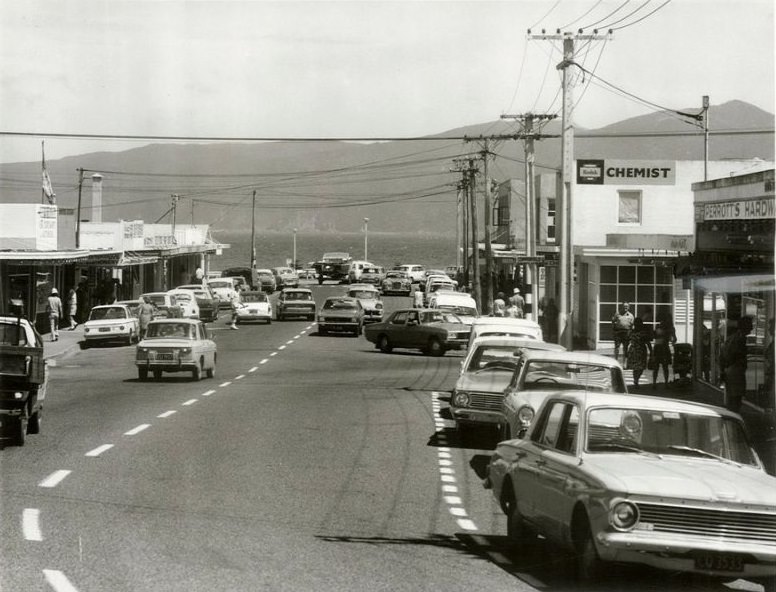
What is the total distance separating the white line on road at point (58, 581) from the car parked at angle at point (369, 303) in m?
45.3

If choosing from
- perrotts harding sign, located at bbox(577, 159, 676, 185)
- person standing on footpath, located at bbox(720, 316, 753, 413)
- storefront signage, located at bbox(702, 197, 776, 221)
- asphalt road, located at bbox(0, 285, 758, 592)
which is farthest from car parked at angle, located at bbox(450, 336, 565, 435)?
perrotts harding sign, located at bbox(577, 159, 676, 185)

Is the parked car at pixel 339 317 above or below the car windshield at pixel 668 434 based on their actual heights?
above

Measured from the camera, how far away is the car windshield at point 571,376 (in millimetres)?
16484

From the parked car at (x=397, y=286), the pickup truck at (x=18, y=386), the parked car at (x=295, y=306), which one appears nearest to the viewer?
the pickup truck at (x=18, y=386)

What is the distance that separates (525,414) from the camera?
15.5 meters

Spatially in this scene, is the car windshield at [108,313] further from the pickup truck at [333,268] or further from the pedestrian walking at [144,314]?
the pickup truck at [333,268]

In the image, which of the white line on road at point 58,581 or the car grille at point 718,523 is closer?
the car grille at point 718,523

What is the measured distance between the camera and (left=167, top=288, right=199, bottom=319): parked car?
53.1 meters

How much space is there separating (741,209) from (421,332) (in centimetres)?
2006

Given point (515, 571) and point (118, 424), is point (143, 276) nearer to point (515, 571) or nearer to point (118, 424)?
point (118, 424)

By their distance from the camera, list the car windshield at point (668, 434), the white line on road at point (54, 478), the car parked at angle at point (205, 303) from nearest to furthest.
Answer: the car windshield at point (668, 434) → the white line on road at point (54, 478) → the car parked at angle at point (205, 303)

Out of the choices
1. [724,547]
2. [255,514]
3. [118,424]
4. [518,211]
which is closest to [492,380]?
[118,424]

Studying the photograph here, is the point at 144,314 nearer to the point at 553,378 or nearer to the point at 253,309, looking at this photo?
the point at 253,309

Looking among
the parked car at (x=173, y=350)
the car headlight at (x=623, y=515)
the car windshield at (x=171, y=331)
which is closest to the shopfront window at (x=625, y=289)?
the parked car at (x=173, y=350)
